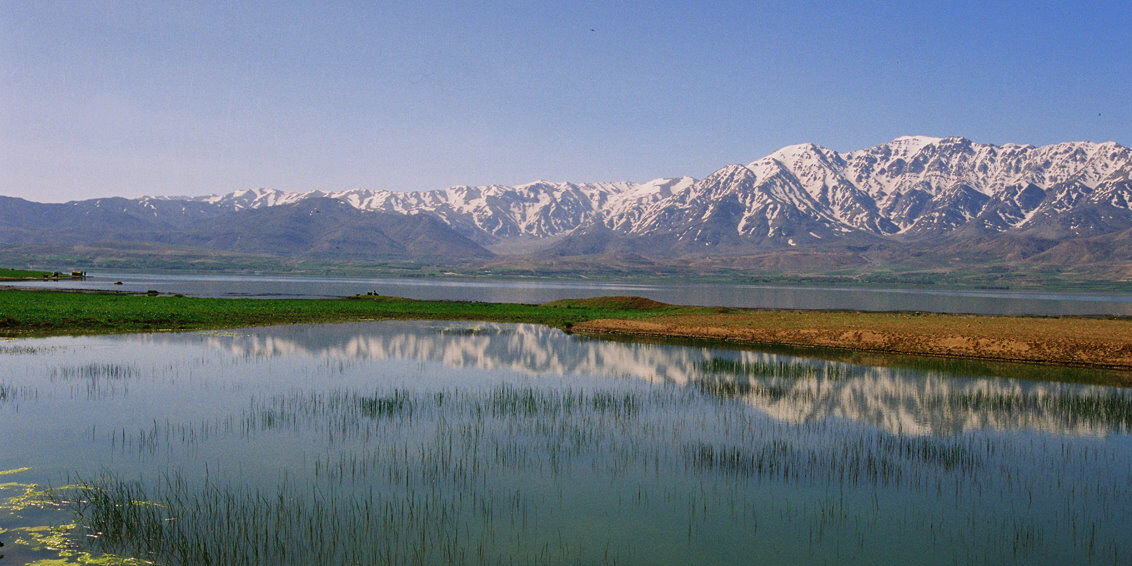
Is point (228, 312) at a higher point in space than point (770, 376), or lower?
higher

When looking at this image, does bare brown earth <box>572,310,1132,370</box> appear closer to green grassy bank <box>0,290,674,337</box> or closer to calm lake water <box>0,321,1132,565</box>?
green grassy bank <box>0,290,674,337</box>

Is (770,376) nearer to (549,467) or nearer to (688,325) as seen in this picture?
(549,467)

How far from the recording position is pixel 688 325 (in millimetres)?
64562

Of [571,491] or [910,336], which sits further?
[910,336]

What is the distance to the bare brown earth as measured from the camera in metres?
46.6

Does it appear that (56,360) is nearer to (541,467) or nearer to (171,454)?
(171,454)

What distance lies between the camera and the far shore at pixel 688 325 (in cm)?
4784

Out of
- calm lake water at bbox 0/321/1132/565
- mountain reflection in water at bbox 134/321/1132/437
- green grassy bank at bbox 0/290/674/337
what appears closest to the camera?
calm lake water at bbox 0/321/1132/565

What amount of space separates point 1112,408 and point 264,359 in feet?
131

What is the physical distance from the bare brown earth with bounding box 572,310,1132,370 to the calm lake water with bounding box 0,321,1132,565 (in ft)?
39.1

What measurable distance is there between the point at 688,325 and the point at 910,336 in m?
18.5

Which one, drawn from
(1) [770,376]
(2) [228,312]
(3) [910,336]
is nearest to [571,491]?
(1) [770,376]

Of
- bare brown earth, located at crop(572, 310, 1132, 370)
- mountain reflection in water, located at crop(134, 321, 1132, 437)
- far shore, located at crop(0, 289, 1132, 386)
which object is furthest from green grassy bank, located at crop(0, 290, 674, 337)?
bare brown earth, located at crop(572, 310, 1132, 370)

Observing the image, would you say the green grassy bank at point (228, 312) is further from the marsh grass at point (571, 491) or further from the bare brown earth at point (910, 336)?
the marsh grass at point (571, 491)
